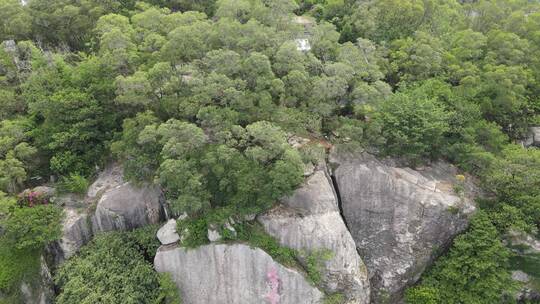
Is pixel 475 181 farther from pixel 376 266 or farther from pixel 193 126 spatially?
pixel 193 126

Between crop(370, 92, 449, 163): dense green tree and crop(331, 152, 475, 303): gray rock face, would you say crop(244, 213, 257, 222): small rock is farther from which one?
crop(370, 92, 449, 163): dense green tree

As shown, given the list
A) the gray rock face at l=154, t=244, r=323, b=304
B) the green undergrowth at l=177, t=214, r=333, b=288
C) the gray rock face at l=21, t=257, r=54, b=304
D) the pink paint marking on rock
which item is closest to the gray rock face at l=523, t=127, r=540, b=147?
the green undergrowth at l=177, t=214, r=333, b=288

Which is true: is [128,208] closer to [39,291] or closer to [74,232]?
[74,232]

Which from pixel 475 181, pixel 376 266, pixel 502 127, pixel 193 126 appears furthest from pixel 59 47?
pixel 502 127

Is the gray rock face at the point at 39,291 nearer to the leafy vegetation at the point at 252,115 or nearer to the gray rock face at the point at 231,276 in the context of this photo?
the leafy vegetation at the point at 252,115

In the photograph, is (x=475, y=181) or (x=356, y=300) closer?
(x=356, y=300)

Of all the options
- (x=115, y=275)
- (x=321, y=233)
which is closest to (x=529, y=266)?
(x=321, y=233)
